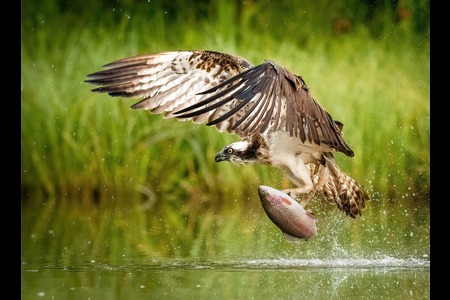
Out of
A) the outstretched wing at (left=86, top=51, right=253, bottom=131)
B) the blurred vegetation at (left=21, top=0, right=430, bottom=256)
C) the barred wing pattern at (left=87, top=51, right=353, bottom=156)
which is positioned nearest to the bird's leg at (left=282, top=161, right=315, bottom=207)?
the barred wing pattern at (left=87, top=51, right=353, bottom=156)

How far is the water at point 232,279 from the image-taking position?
131 inches

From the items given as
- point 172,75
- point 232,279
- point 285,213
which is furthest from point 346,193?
point 172,75

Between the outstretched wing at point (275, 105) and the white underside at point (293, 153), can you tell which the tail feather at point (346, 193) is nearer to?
the white underside at point (293, 153)

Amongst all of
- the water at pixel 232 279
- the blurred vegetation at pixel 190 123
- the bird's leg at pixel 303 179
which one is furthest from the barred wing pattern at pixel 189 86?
the blurred vegetation at pixel 190 123

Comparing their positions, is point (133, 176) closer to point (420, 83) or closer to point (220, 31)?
point (220, 31)

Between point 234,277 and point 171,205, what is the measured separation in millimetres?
2686

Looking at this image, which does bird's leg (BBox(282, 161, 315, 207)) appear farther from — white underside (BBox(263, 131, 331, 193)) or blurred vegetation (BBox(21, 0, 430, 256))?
blurred vegetation (BBox(21, 0, 430, 256))

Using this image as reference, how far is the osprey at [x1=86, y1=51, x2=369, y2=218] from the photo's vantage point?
349cm

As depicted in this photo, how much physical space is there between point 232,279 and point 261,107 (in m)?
0.84

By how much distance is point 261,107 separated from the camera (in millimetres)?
3393

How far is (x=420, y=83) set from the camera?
22.6 ft

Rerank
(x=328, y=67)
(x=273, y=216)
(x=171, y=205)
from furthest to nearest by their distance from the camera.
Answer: (x=328, y=67)
(x=171, y=205)
(x=273, y=216)

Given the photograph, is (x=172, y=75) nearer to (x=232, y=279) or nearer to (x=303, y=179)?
(x=303, y=179)

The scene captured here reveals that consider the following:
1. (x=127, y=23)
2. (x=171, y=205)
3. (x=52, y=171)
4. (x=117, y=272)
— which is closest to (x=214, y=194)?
(x=171, y=205)
